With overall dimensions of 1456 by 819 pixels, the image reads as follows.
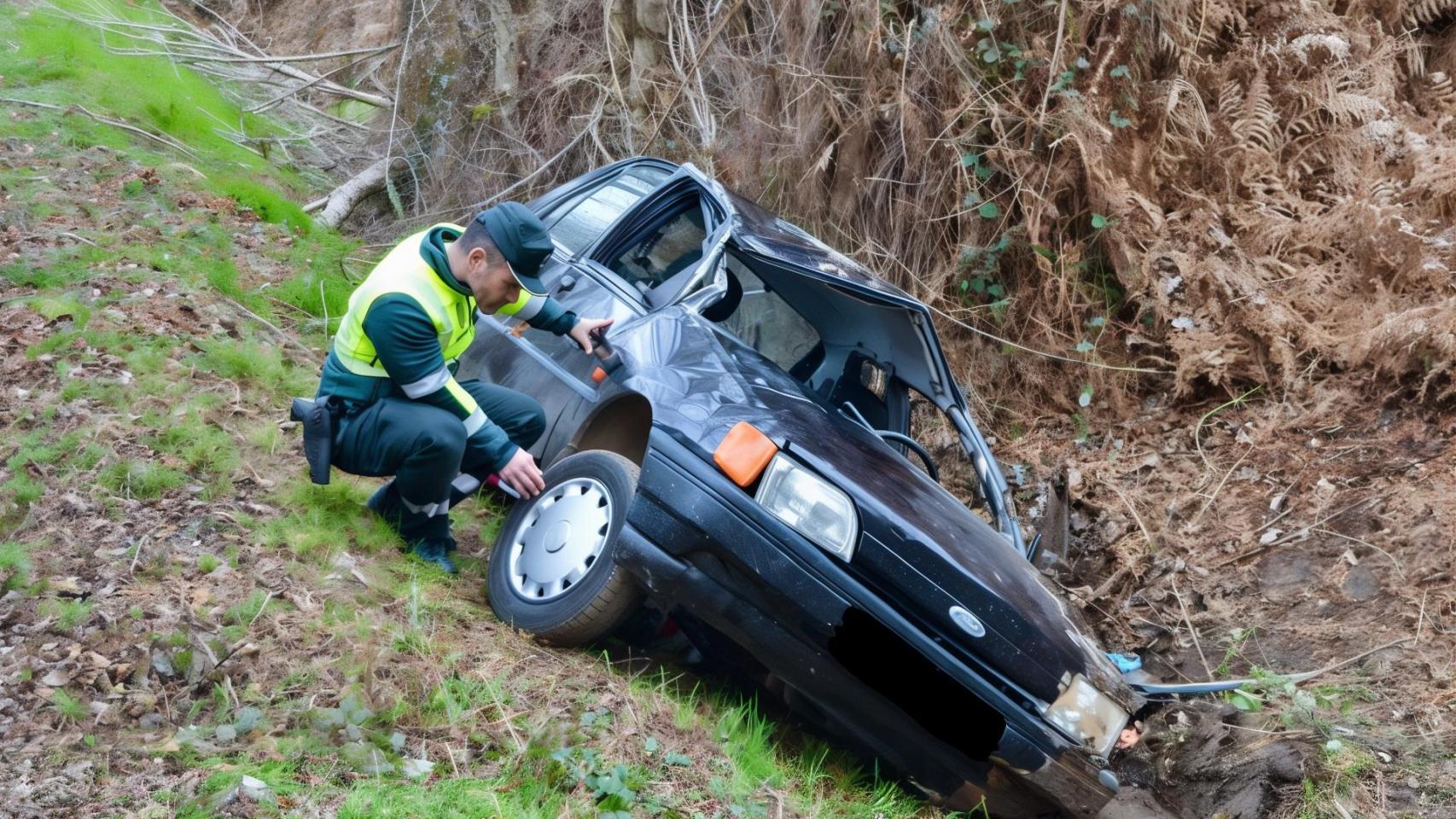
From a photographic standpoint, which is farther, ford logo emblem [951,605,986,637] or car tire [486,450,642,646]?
car tire [486,450,642,646]

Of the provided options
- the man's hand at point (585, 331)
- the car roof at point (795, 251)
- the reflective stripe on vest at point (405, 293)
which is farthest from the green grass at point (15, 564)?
the car roof at point (795, 251)

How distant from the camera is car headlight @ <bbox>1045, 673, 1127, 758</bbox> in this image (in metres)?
3.09

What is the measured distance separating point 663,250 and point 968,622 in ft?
7.35

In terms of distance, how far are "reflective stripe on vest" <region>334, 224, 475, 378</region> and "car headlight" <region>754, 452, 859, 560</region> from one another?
1.36 m

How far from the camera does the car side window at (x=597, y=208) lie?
497 cm

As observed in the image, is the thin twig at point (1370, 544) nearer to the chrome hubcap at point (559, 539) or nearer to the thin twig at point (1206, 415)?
the thin twig at point (1206, 415)

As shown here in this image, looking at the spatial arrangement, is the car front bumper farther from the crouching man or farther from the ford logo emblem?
the crouching man

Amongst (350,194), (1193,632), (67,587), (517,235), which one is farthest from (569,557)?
(350,194)

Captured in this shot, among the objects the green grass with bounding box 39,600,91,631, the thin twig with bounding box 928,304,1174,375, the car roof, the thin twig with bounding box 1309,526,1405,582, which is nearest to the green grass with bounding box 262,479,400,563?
the green grass with bounding box 39,600,91,631

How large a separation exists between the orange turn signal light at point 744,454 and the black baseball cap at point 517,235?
107 cm

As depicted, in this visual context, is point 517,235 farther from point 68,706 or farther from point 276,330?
point 276,330

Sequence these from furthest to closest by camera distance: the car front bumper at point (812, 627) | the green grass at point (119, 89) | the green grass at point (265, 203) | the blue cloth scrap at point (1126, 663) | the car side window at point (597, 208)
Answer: the green grass at point (119, 89) < the green grass at point (265, 203) < the car side window at point (597, 208) < the blue cloth scrap at point (1126, 663) < the car front bumper at point (812, 627)


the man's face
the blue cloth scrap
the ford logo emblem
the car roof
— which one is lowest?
the blue cloth scrap

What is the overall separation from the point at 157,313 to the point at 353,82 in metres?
6.81
